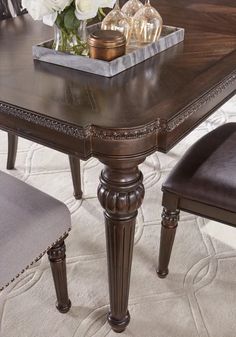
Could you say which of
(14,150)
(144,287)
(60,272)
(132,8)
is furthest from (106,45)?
(14,150)

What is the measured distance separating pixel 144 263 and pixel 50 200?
564mm

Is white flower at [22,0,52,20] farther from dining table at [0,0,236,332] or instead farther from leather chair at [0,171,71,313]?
leather chair at [0,171,71,313]

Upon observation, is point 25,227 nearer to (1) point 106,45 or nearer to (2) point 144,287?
(1) point 106,45

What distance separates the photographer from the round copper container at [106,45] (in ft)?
3.28

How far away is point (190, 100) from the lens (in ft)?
2.98

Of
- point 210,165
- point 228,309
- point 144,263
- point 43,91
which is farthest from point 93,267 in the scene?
point 43,91

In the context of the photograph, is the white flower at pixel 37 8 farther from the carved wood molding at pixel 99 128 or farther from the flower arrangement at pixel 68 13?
the carved wood molding at pixel 99 128

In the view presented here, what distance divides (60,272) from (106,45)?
0.63 m

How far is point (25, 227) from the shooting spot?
0.98 meters

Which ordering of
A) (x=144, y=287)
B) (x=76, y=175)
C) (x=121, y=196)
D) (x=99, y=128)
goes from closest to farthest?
(x=99, y=128), (x=121, y=196), (x=144, y=287), (x=76, y=175)

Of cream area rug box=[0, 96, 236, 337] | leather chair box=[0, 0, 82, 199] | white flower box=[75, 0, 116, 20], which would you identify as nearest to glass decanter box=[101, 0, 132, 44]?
white flower box=[75, 0, 116, 20]

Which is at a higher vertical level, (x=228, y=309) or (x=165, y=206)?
(x=165, y=206)

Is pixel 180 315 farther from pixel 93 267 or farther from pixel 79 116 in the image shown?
pixel 79 116

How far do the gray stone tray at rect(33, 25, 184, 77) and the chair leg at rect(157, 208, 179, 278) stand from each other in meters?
0.44
